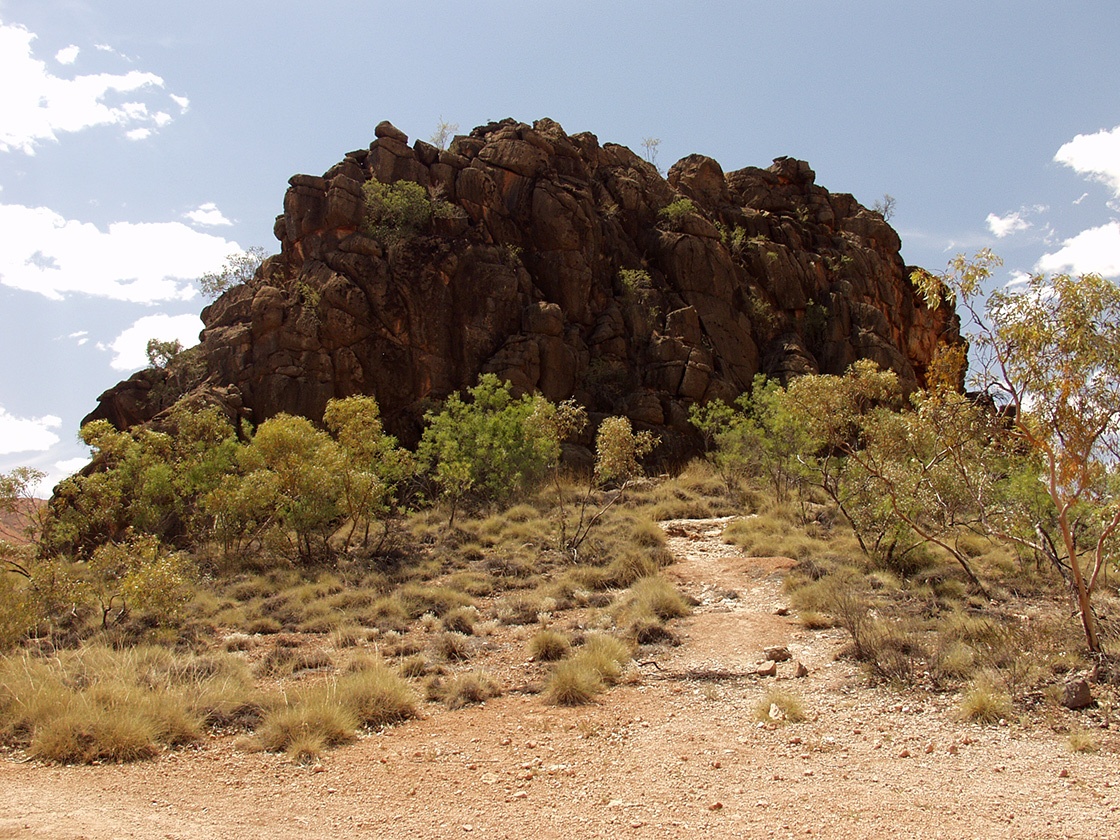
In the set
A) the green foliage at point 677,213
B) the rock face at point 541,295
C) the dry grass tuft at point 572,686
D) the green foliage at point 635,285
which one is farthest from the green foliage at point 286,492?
the green foliage at point 677,213

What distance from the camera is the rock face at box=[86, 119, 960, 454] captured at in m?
33.1

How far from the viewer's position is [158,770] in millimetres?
7195

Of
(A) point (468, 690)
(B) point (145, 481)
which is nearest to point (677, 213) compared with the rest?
(B) point (145, 481)

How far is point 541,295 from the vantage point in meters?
37.4

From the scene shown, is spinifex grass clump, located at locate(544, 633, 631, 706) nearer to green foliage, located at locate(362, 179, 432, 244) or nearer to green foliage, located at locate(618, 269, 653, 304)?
green foliage, located at locate(362, 179, 432, 244)

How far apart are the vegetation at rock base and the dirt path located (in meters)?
0.49

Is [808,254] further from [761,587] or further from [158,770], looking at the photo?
[158,770]

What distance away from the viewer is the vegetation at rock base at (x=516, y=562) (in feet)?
28.2

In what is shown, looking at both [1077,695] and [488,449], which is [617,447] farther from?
[1077,695]

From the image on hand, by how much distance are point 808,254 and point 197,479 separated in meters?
39.8

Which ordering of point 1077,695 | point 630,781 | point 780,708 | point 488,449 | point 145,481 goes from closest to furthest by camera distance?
point 630,781
point 1077,695
point 780,708
point 145,481
point 488,449

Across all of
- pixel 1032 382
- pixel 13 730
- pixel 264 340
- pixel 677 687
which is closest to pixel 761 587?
pixel 677 687

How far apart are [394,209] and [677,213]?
57.7 ft

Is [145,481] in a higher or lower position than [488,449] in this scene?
lower
